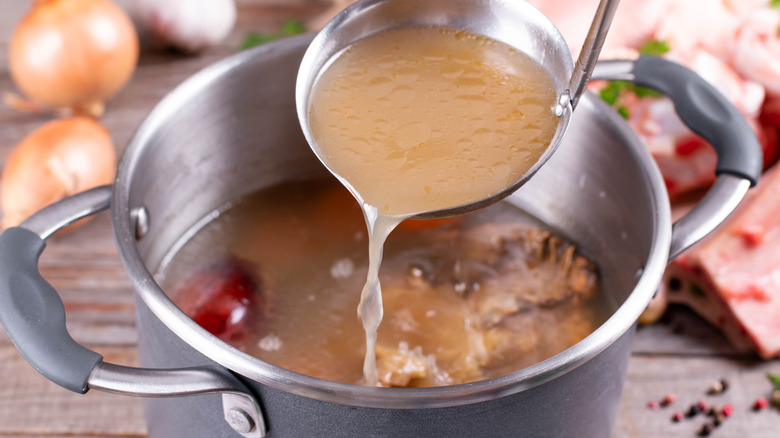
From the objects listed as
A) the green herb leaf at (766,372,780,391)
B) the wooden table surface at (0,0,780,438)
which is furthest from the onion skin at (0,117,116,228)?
the green herb leaf at (766,372,780,391)

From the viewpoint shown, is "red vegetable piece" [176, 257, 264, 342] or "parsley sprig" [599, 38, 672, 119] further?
"parsley sprig" [599, 38, 672, 119]

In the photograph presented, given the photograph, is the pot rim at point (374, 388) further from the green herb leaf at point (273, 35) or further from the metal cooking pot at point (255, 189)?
the green herb leaf at point (273, 35)

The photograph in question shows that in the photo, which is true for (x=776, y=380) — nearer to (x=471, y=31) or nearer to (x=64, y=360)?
(x=471, y=31)

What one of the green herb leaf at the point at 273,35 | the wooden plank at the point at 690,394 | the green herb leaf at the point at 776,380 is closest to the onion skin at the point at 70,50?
the green herb leaf at the point at 273,35

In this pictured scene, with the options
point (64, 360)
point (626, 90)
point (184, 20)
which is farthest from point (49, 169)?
Result: point (626, 90)

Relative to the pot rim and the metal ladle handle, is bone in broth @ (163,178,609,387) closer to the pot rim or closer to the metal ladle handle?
the pot rim

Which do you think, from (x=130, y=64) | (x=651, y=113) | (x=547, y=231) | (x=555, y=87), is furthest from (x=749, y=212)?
(x=130, y=64)

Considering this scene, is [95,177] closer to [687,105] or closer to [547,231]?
[547,231]
